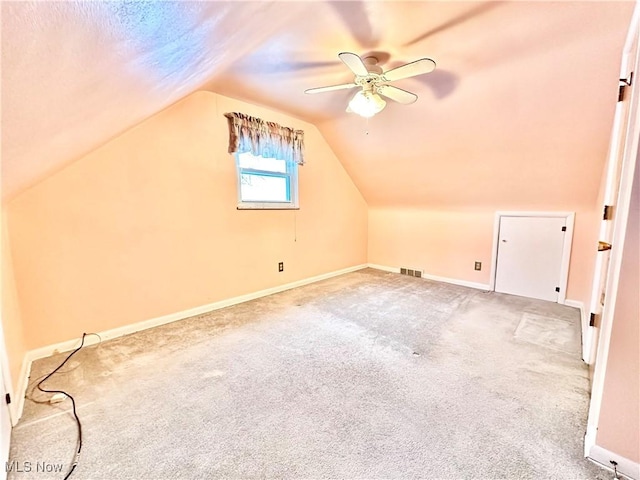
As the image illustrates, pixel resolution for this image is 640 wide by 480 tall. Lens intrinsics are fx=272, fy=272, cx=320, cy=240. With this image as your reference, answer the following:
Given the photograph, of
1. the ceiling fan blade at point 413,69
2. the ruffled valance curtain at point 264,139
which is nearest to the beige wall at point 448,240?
the ruffled valance curtain at point 264,139

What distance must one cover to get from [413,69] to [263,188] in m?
2.14

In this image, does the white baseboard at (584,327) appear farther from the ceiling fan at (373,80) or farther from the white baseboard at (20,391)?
the white baseboard at (20,391)

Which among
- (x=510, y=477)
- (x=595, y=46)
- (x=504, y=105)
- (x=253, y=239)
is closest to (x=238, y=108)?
(x=253, y=239)

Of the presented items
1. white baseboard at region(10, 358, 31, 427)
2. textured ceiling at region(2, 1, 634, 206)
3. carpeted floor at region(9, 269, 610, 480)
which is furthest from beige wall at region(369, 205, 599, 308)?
white baseboard at region(10, 358, 31, 427)

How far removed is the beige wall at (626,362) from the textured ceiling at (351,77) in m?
1.32

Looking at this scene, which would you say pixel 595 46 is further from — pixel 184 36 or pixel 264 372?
pixel 264 372

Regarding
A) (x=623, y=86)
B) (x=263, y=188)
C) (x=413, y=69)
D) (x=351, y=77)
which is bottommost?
(x=263, y=188)

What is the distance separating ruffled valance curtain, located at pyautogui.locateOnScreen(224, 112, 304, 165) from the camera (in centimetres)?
286

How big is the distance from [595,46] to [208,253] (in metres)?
3.42

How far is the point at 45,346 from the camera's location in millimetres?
2049

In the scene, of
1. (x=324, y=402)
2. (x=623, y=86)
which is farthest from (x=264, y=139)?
(x=623, y=86)

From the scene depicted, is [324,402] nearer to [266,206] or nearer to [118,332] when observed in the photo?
[118,332]

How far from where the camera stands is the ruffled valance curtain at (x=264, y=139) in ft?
9.39

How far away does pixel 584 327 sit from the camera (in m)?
2.40
